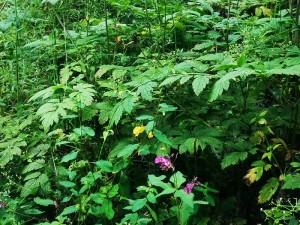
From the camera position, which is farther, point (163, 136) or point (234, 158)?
point (234, 158)

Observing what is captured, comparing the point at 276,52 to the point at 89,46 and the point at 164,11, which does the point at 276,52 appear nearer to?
the point at 164,11

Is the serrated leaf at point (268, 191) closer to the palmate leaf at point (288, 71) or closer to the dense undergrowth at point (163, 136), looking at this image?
the dense undergrowth at point (163, 136)

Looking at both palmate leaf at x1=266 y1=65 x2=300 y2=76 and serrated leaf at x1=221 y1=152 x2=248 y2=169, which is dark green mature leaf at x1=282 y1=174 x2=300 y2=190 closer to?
serrated leaf at x1=221 y1=152 x2=248 y2=169

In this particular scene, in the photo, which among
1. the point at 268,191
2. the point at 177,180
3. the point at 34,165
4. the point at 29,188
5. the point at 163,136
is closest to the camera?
the point at 177,180

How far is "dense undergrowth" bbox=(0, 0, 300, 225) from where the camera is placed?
1658 mm

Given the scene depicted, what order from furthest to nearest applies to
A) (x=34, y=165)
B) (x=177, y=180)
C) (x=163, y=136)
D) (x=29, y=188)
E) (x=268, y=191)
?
(x=34, y=165)
(x=29, y=188)
(x=268, y=191)
(x=163, y=136)
(x=177, y=180)

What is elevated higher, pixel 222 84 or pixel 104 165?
pixel 222 84

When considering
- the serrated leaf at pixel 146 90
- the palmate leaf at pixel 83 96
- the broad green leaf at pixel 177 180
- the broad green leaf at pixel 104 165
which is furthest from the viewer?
the palmate leaf at pixel 83 96

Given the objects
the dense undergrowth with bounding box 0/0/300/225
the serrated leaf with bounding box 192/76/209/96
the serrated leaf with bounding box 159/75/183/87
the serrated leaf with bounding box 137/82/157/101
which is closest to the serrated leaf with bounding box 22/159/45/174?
the dense undergrowth with bounding box 0/0/300/225

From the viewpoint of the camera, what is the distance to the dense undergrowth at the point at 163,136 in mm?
1658

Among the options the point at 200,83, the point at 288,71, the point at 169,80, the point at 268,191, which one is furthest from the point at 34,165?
the point at 288,71

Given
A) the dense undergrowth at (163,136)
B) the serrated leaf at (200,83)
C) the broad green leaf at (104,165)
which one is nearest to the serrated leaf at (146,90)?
the dense undergrowth at (163,136)

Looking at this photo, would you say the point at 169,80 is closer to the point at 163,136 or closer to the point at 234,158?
the point at 163,136

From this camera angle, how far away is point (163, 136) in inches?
61.4
